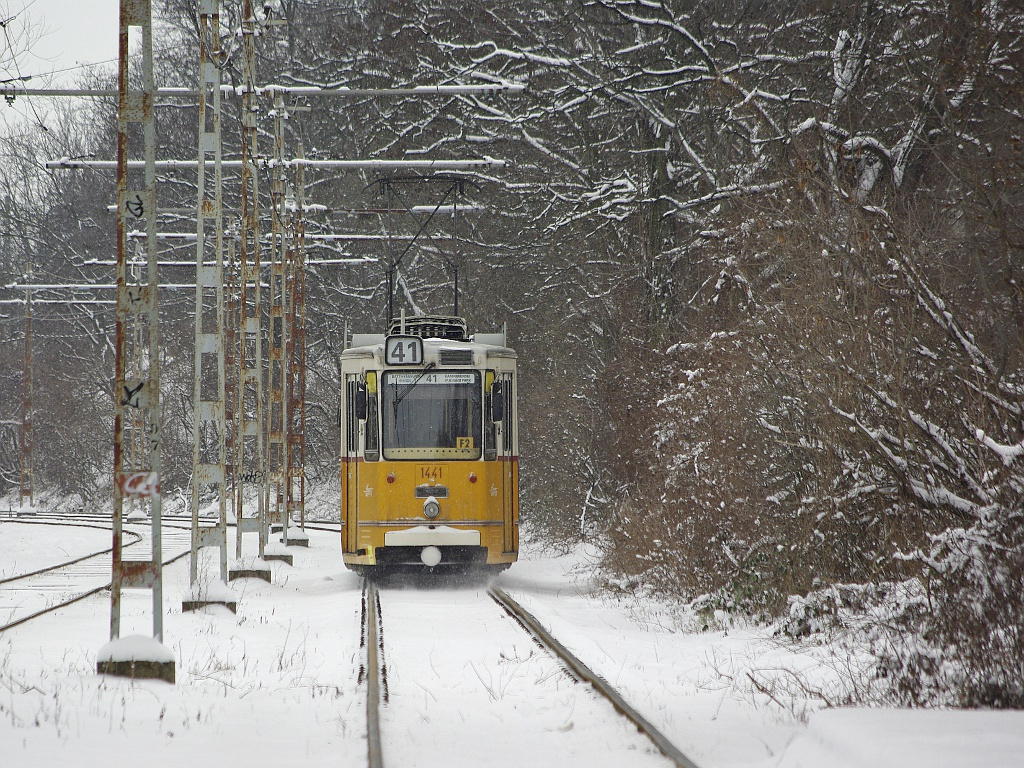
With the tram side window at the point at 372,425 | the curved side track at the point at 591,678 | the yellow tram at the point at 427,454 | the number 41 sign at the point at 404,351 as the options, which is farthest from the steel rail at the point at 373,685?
the number 41 sign at the point at 404,351

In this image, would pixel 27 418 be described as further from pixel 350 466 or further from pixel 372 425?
pixel 372 425

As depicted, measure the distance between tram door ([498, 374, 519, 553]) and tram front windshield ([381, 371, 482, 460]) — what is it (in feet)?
1.05

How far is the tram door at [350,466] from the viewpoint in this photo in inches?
595

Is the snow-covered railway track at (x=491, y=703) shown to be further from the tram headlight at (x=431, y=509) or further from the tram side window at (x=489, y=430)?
the tram side window at (x=489, y=430)

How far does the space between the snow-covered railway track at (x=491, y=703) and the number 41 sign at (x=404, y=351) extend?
3971 mm

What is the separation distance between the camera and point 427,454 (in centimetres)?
1506

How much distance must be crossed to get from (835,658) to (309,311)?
104 ft

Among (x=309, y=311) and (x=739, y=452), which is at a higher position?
(x=309, y=311)

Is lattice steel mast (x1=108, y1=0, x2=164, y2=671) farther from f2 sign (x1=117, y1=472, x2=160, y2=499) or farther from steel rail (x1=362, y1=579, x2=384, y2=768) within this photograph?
steel rail (x1=362, y1=579, x2=384, y2=768)

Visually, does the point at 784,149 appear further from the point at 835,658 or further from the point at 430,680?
the point at 430,680

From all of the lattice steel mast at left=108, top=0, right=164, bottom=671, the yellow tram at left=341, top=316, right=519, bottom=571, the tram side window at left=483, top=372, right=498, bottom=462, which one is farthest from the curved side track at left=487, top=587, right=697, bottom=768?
the lattice steel mast at left=108, top=0, right=164, bottom=671

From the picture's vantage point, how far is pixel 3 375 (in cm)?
5253

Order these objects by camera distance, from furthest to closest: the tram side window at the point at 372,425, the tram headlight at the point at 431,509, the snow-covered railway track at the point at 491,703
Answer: the tram side window at the point at 372,425, the tram headlight at the point at 431,509, the snow-covered railway track at the point at 491,703

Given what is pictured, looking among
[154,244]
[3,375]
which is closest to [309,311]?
[3,375]
